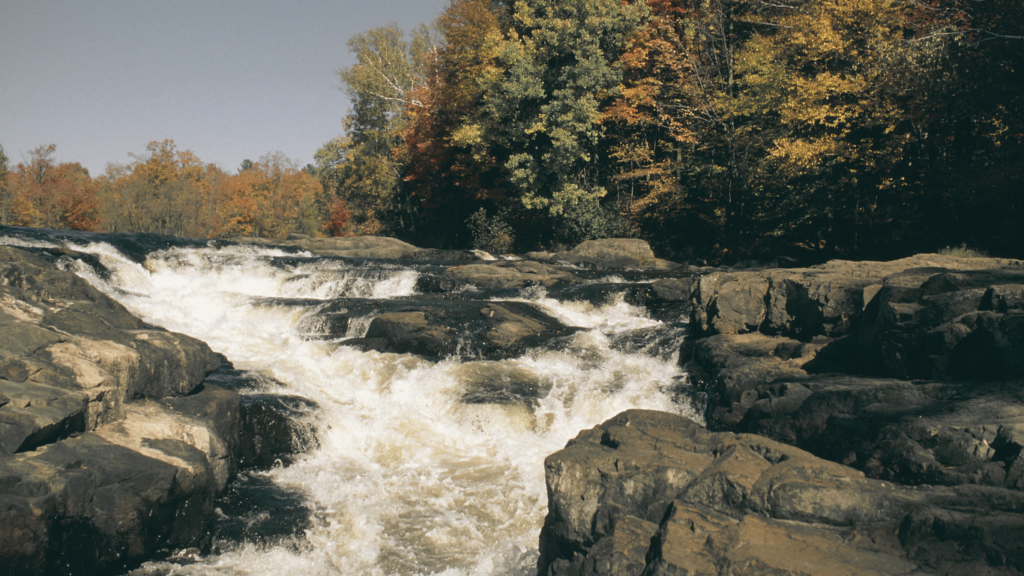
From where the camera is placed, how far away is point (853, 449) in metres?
4.64

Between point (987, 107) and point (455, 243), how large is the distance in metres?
23.9

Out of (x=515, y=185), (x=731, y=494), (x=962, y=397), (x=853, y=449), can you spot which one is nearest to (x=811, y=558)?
(x=731, y=494)

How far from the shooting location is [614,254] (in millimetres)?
22234

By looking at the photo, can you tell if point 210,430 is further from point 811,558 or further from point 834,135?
point 834,135

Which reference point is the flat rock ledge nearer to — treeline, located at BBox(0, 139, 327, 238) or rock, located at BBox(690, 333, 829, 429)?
rock, located at BBox(690, 333, 829, 429)

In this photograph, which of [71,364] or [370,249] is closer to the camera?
[71,364]

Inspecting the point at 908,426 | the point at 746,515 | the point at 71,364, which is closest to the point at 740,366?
the point at 908,426

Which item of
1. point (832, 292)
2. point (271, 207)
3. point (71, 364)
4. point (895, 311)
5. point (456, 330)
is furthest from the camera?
point (271, 207)

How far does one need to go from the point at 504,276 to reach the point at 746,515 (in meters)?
12.4

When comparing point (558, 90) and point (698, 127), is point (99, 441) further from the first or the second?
point (698, 127)

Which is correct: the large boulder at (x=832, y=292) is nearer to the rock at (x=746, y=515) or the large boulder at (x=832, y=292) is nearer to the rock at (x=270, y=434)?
the rock at (x=746, y=515)

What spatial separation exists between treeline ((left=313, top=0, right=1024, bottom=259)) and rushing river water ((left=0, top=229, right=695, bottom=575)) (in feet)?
29.4

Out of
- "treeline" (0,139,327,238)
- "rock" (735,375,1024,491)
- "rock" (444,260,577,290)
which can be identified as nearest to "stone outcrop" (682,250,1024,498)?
"rock" (735,375,1024,491)

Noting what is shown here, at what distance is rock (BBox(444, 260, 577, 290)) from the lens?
15.3 m
